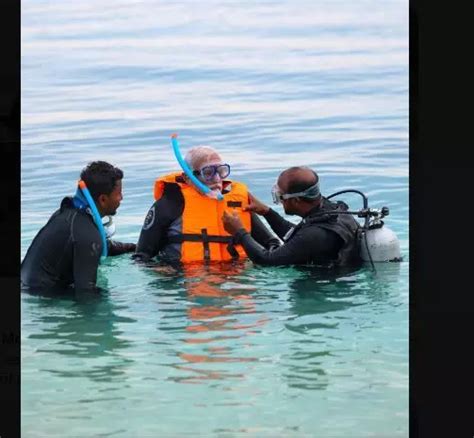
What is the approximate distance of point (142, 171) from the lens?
1051 centimetres

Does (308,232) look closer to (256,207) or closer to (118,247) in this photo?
(256,207)

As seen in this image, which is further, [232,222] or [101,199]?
[232,222]

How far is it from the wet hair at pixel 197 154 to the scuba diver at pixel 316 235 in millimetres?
527

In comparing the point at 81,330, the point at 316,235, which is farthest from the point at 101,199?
the point at 316,235

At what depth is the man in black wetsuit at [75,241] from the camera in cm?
756

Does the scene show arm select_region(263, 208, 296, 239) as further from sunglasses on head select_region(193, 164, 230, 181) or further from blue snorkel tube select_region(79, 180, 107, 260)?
blue snorkel tube select_region(79, 180, 107, 260)

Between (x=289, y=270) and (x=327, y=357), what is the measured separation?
6.06 feet

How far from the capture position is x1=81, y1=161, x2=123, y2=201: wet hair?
301 inches

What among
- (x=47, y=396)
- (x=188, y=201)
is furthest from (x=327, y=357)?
(x=188, y=201)

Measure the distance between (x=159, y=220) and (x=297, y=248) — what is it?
3.26 ft

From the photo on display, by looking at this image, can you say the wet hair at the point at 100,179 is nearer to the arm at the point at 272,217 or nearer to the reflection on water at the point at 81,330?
the reflection on water at the point at 81,330

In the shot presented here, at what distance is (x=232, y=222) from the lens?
8.65m
